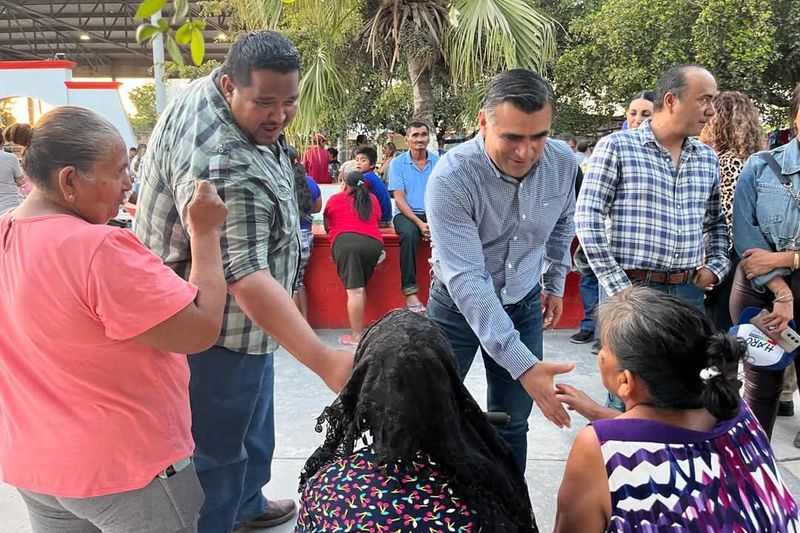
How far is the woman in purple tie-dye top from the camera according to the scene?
4.28 feet

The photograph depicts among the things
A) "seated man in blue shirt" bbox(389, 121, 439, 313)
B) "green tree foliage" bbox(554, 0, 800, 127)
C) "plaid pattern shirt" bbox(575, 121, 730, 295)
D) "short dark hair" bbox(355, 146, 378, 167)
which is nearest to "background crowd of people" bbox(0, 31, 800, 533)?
"plaid pattern shirt" bbox(575, 121, 730, 295)

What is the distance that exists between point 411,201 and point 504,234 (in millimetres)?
3689

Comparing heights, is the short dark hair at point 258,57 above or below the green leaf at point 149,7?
above

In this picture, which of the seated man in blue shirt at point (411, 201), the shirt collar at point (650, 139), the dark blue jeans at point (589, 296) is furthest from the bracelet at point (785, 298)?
the seated man in blue shirt at point (411, 201)

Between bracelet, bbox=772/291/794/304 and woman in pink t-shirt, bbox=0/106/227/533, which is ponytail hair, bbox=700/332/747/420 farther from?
bracelet, bbox=772/291/794/304

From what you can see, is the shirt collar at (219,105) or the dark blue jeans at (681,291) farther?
the dark blue jeans at (681,291)

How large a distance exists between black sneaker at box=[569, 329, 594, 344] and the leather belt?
2450 millimetres

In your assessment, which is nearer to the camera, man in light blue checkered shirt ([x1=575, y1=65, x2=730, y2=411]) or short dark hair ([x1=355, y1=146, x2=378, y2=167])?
man in light blue checkered shirt ([x1=575, y1=65, x2=730, y2=411])

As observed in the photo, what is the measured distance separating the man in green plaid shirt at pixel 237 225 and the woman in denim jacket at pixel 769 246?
214 centimetres

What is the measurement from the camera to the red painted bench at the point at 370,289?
550cm

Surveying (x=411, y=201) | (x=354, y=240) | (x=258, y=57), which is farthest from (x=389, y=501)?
(x=411, y=201)

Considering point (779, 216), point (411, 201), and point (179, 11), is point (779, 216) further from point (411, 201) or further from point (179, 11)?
point (411, 201)

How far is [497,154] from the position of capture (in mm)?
A: 2207

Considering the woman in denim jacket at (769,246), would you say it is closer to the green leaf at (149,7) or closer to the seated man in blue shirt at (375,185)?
the green leaf at (149,7)
